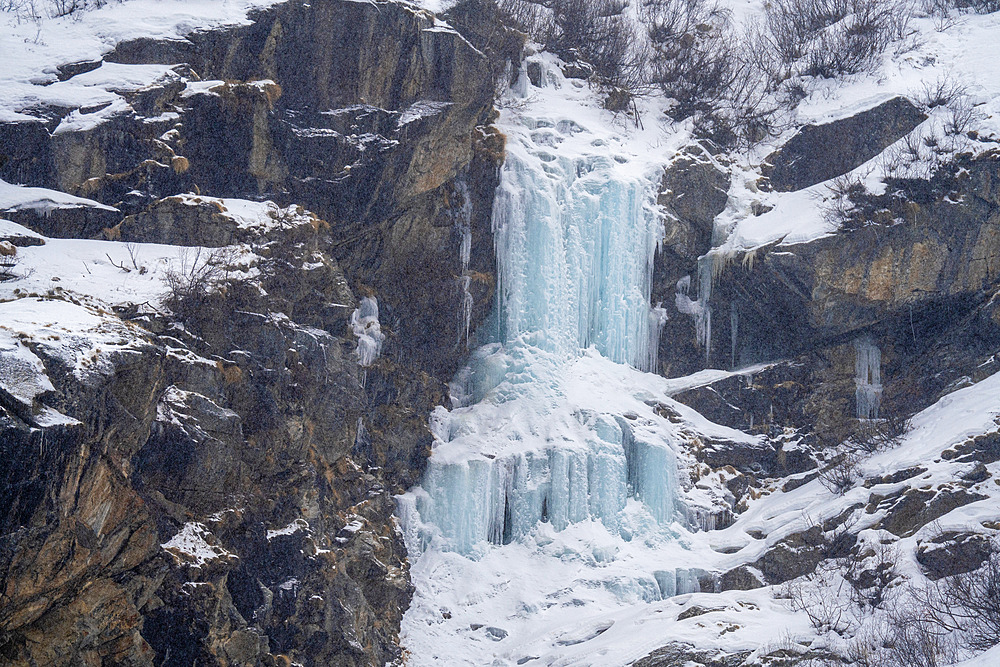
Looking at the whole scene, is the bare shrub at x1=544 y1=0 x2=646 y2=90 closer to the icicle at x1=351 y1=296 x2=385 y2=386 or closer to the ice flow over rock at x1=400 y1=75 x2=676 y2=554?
the ice flow over rock at x1=400 y1=75 x2=676 y2=554

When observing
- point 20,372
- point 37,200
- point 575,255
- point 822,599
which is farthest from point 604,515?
point 20,372

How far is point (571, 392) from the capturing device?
22.8 meters

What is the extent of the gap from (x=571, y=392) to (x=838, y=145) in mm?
8397

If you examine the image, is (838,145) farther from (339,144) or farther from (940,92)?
(339,144)

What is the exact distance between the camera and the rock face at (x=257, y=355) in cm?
1309

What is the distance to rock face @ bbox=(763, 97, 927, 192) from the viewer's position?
2512 cm

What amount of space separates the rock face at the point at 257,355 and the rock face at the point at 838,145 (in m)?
6.56

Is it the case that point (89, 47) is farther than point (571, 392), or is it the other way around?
point (571, 392)

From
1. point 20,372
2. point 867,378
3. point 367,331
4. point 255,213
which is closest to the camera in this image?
point 20,372

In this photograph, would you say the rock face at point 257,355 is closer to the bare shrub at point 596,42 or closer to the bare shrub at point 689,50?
the bare shrub at point 596,42

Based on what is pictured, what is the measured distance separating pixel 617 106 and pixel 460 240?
6.52m

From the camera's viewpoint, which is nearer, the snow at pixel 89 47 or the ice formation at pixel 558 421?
the snow at pixel 89 47

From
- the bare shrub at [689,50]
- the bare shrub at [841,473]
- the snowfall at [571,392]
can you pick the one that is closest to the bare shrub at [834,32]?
the snowfall at [571,392]

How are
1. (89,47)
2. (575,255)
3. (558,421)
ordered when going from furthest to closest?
1. (575,255)
2. (558,421)
3. (89,47)
